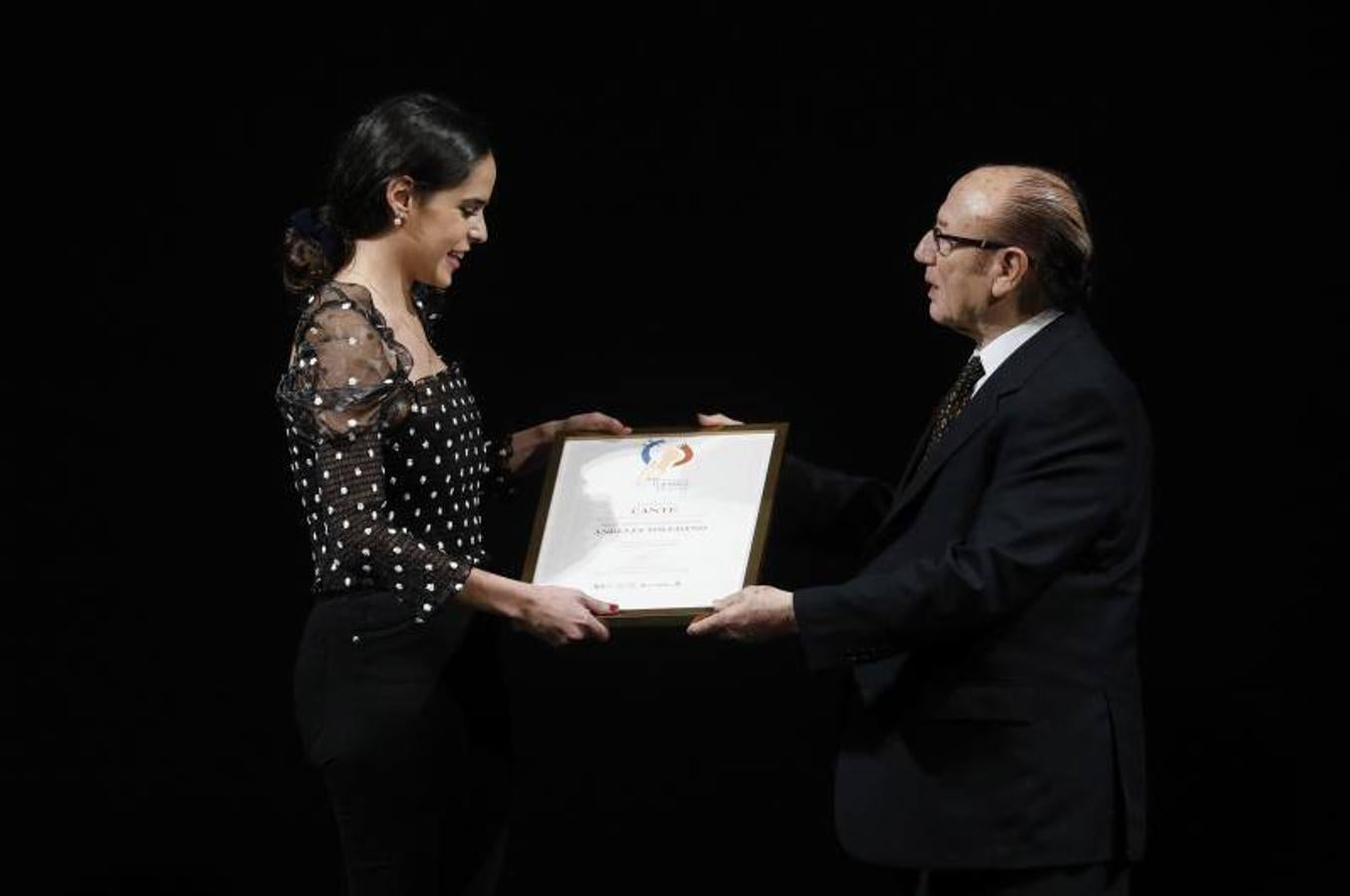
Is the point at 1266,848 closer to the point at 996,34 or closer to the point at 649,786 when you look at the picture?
the point at 649,786

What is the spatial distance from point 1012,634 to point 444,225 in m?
0.98

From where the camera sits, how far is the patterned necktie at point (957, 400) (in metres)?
2.86

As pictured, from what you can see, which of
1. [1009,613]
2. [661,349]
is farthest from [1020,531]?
[661,349]

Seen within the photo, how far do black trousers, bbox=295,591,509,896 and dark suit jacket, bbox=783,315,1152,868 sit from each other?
1.73 feet

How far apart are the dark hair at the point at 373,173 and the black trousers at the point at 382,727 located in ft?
1.56

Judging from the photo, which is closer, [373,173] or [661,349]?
[373,173]

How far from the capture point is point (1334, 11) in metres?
3.60

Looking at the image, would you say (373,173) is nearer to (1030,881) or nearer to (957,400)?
(957,400)

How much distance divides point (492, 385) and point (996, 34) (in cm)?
117

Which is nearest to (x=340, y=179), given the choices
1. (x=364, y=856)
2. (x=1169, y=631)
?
(x=364, y=856)

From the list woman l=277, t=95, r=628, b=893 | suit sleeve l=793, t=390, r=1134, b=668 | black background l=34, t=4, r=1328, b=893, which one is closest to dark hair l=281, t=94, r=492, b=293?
woman l=277, t=95, r=628, b=893

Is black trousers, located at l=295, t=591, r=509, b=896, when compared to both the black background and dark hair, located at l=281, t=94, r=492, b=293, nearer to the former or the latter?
dark hair, located at l=281, t=94, r=492, b=293

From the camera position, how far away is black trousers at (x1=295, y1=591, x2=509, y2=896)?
2.71 meters

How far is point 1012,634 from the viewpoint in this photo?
2.71 metres
